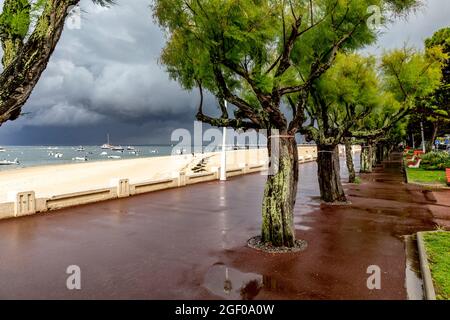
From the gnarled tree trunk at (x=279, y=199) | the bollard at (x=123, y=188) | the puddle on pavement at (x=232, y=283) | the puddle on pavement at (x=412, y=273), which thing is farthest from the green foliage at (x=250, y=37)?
the bollard at (x=123, y=188)

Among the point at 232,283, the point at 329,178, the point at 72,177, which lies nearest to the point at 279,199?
the point at 232,283

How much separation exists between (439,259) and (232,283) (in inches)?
191

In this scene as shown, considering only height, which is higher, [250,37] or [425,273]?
[250,37]

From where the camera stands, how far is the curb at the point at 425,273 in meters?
5.76

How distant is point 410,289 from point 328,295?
164 cm

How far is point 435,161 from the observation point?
95.6 feet

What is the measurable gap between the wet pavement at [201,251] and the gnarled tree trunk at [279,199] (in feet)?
2.30

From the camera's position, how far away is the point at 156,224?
460 inches

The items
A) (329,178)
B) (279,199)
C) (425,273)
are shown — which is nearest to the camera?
(425,273)

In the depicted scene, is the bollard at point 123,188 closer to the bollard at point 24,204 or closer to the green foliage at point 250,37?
the bollard at point 24,204

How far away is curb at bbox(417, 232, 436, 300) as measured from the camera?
227 inches

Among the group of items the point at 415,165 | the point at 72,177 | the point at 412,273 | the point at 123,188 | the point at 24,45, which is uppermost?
the point at 24,45

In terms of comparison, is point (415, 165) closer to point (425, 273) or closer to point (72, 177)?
point (425, 273)
